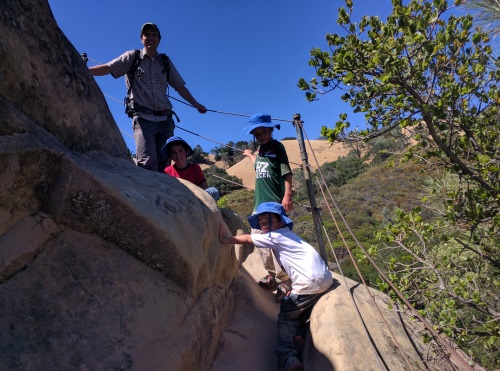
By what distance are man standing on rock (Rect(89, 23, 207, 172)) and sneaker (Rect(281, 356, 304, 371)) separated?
8.01 ft

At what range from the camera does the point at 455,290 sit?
3.62 m

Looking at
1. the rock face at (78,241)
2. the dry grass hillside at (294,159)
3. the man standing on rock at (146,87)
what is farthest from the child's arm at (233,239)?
the dry grass hillside at (294,159)

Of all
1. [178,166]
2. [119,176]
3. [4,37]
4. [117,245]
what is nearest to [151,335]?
[117,245]

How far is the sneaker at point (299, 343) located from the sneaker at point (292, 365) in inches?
10.0

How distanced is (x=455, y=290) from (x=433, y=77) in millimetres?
2071

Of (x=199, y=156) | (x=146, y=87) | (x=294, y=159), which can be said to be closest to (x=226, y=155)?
(x=199, y=156)

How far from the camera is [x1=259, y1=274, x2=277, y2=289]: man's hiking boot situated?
13.1 feet

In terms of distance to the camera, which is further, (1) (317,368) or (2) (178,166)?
(2) (178,166)

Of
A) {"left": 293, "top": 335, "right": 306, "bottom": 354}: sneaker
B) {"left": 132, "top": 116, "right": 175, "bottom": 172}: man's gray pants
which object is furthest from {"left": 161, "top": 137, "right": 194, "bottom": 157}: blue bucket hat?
{"left": 293, "top": 335, "right": 306, "bottom": 354}: sneaker

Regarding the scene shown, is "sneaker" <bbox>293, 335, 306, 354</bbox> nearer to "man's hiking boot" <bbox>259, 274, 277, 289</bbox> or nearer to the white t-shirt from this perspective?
the white t-shirt

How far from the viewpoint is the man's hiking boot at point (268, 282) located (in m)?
4.00

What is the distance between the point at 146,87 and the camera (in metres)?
4.04

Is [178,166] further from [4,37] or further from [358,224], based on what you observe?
[358,224]

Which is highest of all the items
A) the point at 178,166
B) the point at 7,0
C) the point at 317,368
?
the point at 7,0
